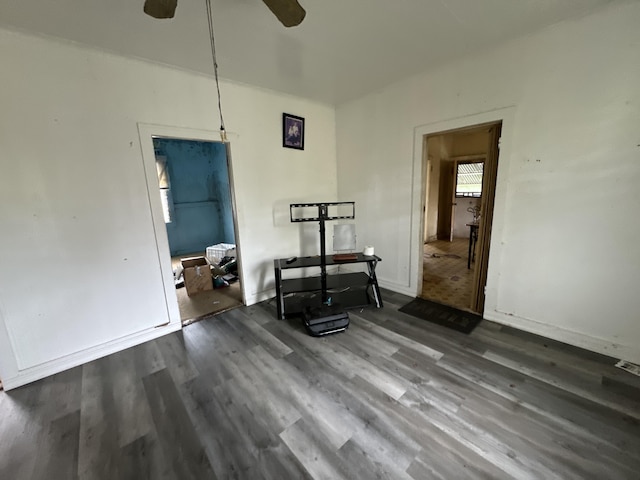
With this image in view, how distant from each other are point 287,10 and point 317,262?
2195 millimetres

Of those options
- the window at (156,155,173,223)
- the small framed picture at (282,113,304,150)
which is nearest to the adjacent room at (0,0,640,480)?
the small framed picture at (282,113,304,150)

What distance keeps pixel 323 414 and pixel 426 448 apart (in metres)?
0.60

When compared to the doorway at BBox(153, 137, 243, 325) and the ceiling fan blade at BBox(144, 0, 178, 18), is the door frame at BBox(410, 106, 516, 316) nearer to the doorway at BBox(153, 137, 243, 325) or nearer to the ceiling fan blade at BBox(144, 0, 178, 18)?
the ceiling fan blade at BBox(144, 0, 178, 18)

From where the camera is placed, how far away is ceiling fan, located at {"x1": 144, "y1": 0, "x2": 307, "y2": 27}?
1258mm

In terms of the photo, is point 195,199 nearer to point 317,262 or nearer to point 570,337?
point 317,262

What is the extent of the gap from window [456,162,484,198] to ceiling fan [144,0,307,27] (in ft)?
19.1

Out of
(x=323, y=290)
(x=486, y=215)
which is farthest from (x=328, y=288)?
(x=486, y=215)

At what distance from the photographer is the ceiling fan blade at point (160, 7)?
4.09 feet

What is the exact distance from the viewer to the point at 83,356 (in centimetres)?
219

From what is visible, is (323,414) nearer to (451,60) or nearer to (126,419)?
(126,419)

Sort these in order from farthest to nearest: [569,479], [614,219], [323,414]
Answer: [614,219] → [323,414] → [569,479]

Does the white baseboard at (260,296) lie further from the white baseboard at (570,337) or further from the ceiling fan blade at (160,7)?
the ceiling fan blade at (160,7)

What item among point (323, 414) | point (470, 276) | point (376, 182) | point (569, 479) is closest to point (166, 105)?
point (376, 182)

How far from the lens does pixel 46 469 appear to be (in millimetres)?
1337
